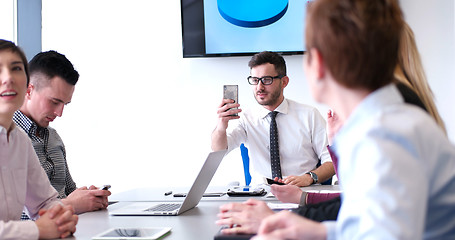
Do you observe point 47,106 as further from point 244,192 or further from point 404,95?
point 404,95

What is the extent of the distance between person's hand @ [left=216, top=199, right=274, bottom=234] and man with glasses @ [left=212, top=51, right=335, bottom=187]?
6.02ft

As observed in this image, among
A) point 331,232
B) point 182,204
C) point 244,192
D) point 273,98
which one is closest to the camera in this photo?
point 331,232

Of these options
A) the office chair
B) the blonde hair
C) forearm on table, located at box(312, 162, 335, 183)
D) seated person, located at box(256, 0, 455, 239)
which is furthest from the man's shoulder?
seated person, located at box(256, 0, 455, 239)

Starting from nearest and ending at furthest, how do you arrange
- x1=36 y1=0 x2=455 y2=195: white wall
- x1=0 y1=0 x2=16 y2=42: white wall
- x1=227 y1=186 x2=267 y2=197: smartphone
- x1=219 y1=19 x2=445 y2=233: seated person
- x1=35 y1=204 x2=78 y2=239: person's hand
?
x1=219 y1=19 x2=445 y2=233: seated person → x1=35 y1=204 x2=78 y2=239: person's hand → x1=227 y1=186 x2=267 y2=197: smartphone → x1=0 y1=0 x2=16 y2=42: white wall → x1=36 y1=0 x2=455 y2=195: white wall

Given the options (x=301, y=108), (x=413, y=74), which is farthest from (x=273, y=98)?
(x=413, y=74)

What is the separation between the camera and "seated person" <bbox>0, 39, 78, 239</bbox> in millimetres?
1567

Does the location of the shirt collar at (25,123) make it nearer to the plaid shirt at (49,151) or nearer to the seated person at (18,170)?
the plaid shirt at (49,151)

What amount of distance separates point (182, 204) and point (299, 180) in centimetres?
97

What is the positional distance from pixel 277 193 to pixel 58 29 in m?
3.20

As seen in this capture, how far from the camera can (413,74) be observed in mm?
1331

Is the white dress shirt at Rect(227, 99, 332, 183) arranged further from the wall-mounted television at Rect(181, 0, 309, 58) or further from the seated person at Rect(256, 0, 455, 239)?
the seated person at Rect(256, 0, 455, 239)

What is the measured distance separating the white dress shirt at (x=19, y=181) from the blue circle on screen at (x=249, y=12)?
2.51 meters

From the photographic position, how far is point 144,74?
4277 millimetres

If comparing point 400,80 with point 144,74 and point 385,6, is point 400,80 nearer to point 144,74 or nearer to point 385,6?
point 385,6
